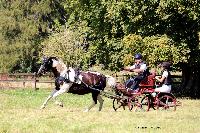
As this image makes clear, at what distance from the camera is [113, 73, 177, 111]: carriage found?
59.8 feet

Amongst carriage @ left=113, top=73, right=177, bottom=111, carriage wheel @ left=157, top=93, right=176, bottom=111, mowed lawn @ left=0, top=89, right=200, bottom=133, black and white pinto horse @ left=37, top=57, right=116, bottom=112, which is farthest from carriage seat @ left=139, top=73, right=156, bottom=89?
mowed lawn @ left=0, top=89, right=200, bottom=133

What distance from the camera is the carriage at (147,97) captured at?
18.2 meters

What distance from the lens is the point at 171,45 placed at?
2856cm

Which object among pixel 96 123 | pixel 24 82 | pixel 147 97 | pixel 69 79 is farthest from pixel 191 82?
pixel 96 123

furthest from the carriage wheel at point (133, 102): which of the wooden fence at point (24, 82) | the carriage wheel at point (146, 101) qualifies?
the wooden fence at point (24, 82)

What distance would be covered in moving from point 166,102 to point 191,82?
16684mm

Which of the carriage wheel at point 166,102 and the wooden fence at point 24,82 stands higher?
the carriage wheel at point 166,102

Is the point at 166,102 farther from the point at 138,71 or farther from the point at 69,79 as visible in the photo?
the point at 69,79

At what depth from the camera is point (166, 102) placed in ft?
60.0

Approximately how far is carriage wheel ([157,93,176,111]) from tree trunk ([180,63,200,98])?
15026mm

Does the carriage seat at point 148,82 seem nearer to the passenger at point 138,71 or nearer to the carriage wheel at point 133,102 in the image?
the passenger at point 138,71

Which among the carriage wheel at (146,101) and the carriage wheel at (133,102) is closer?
the carriage wheel at (146,101)

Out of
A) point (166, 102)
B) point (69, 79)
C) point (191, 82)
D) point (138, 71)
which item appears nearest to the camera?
point (69, 79)

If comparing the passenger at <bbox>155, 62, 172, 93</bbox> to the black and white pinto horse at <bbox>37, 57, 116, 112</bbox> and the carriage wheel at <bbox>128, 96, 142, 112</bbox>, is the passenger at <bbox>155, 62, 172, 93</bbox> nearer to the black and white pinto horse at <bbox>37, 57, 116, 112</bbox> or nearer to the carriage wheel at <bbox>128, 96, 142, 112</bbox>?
the carriage wheel at <bbox>128, 96, 142, 112</bbox>
